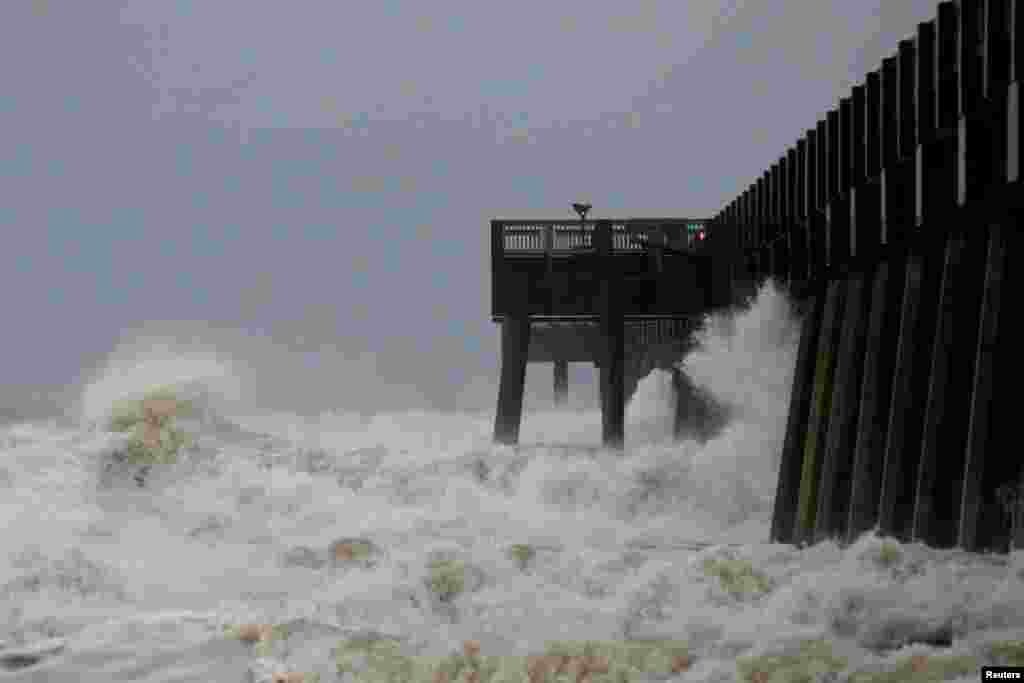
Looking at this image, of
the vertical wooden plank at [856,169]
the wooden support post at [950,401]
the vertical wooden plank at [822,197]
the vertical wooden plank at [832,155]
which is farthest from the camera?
the vertical wooden plank at [822,197]

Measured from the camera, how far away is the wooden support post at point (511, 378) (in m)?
31.6

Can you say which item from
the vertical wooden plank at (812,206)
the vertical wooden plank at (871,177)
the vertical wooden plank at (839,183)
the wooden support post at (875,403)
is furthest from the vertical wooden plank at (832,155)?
the wooden support post at (875,403)

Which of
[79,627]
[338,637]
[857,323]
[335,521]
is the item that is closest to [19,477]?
[335,521]

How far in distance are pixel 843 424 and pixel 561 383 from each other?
104ft

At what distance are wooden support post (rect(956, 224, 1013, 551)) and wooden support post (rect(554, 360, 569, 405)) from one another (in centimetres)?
3580

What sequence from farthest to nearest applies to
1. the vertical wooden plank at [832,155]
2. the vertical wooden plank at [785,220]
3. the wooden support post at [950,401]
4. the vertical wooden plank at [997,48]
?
1. the vertical wooden plank at [785,220]
2. the vertical wooden plank at [832,155]
3. the wooden support post at [950,401]
4. the vertical wooden plank at [997,48]

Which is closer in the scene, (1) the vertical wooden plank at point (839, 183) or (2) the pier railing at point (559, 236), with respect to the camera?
(1) the vertical wooden plank at point (839, 183)

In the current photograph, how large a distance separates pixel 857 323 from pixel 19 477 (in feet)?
53.2

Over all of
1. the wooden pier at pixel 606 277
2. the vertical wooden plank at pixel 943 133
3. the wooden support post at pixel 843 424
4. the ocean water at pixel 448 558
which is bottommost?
the ocean water at pixel 448 558

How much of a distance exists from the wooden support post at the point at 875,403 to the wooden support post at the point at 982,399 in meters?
2.84

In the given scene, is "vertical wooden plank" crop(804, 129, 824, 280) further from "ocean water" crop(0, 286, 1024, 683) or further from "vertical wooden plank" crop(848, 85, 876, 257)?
"ocean water" crop(0, 286, 1024, 683)

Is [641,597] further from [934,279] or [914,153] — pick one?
[914,153]

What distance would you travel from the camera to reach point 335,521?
72.2ft

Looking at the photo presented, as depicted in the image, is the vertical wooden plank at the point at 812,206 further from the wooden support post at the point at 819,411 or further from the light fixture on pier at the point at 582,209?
the light fixture on pier at the point at 582,209
